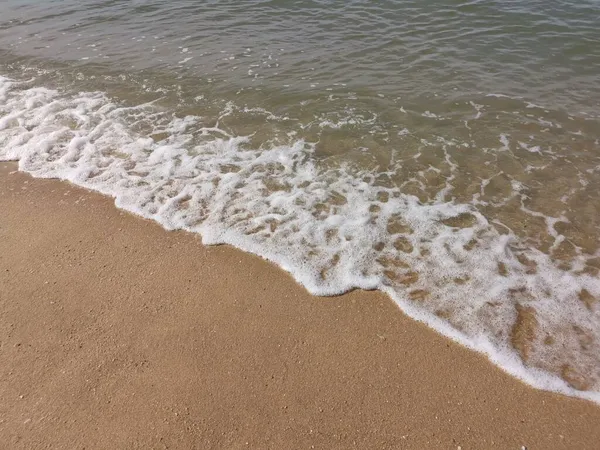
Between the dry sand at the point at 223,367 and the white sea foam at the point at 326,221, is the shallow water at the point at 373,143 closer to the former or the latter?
the white sea foam at the point at 326,221

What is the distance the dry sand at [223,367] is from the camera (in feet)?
11.1

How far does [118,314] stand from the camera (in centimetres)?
435

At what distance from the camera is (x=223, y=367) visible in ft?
12.7

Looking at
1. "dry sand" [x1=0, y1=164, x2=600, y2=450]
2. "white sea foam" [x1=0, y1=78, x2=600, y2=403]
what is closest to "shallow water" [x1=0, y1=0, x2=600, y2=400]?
"white sea foam" [x1=0, y1=78, x2=600, y2=403]

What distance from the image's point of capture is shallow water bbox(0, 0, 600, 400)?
454cm

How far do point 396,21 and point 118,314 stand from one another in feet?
32.1

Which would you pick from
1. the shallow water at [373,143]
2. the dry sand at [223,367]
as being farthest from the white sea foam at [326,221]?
the dry sand at [223,367]

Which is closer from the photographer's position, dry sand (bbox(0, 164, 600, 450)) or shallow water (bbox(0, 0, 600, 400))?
dry sand (bbox(0, 164, 600, 450))

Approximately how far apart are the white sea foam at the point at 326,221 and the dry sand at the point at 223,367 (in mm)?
264

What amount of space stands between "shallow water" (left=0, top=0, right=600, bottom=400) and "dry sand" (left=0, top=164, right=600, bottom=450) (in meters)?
0.31

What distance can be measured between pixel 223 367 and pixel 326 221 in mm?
2216

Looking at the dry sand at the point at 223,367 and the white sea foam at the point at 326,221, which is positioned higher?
the white sea foam at the point at 326,221

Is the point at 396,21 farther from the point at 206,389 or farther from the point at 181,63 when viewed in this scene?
the point at 206,389

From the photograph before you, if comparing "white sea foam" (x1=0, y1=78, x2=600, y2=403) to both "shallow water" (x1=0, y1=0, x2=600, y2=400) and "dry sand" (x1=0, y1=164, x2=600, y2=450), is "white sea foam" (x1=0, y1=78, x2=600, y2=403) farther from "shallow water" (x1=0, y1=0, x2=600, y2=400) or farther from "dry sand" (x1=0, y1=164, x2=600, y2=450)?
Answer: "dry sand" (x1=0, y1=164, x2=600, y2=450)
